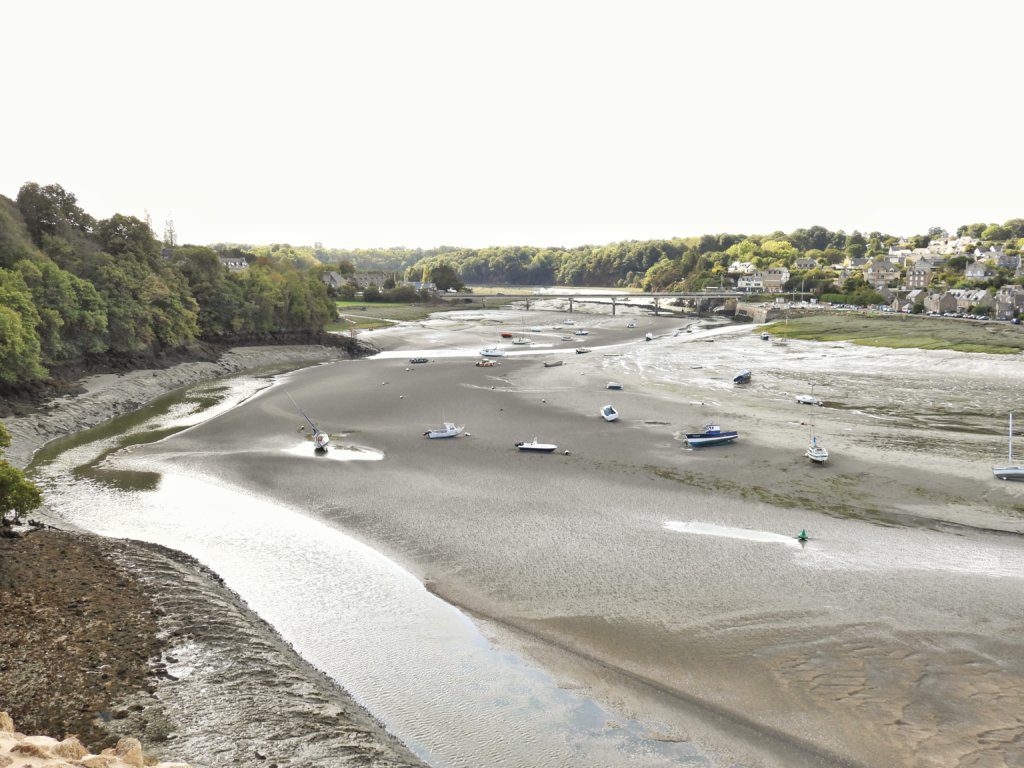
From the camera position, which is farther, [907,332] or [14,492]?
[907,332]

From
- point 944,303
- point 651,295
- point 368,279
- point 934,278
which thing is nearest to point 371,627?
point 944,303

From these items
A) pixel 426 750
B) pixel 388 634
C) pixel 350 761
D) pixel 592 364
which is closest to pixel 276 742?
pixel 350 761

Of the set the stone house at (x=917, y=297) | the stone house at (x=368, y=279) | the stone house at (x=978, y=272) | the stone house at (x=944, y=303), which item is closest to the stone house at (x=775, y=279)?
the stone house at (x=978, y=272)

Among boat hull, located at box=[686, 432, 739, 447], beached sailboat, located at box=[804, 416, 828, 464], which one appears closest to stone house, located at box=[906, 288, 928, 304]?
boat hull, located at box=[686, 432, 739, 447]

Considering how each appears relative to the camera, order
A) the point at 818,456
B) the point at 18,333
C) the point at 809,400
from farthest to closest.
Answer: the point at 809,400
the point at 18,333
the point at 818,456

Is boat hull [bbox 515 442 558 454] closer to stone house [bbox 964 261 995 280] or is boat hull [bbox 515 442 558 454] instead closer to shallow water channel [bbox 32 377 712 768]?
shallow water channel [bbox 32 377 712 768]

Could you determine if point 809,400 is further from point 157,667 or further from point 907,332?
point 907,332

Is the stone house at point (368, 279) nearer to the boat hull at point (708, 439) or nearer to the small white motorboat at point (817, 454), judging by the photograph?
the boat hull at point (708, 439)

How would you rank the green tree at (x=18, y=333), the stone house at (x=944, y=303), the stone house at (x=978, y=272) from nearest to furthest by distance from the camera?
the green tree at (x=18, y=333) → the stone house at (x=944, y=303) → the stone house at (x=978, y=272)
